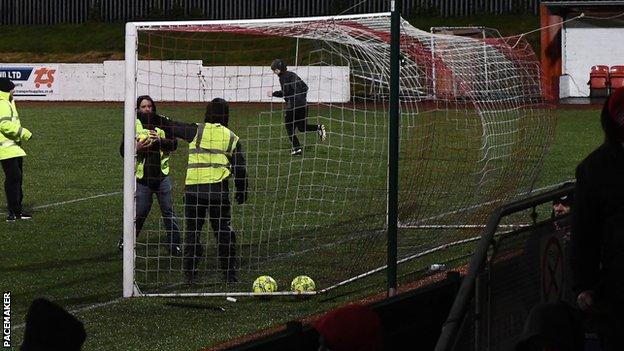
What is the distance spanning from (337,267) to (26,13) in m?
52.2

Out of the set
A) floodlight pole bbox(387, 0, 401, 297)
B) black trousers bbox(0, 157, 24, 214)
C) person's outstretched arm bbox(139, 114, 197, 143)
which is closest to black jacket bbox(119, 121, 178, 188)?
person's outstretched arm bbox(139, 114, 197, 143)

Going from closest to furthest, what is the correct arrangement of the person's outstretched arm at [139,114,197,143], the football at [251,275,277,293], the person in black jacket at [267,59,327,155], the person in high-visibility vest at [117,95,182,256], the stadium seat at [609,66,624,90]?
the football at [251,275,277,293] < the person's outstretched arm at [139,114,197,143] < the person in high-visibility vest at [117,95,182,256] < the person in black jacket at [267,59,327,155] < the stadium seat at [609,66,624,90]

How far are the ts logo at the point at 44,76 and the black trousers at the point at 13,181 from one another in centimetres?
2995

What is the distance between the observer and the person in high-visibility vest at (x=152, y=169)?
42.7 feet

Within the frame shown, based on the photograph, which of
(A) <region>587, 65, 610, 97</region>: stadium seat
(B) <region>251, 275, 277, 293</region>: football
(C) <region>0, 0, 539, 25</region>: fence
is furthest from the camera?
(C) <region>0, 0, 539, 25</region>: fence

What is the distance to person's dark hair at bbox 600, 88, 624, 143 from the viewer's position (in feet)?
19.3

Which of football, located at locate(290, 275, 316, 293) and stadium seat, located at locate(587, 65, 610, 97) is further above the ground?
stadium seat, located at locate(587, 65, 610, 97)

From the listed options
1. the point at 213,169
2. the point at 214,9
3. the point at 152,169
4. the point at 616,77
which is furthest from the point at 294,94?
the point at 214,9

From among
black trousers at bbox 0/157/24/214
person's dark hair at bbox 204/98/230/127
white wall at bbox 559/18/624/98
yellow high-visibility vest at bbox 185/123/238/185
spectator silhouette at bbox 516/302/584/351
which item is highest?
white wall at bbox 559/18/624/98

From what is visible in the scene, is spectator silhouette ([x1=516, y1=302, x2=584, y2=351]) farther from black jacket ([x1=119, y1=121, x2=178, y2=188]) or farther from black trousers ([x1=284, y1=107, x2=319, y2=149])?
black trousers ([x1=284, y1=107, x2=319, y2=149])

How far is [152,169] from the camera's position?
13516mm

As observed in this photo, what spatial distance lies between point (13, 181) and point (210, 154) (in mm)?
5710

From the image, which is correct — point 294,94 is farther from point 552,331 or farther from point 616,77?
point 616,77

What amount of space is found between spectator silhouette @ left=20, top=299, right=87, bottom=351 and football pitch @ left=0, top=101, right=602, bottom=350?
521cm
